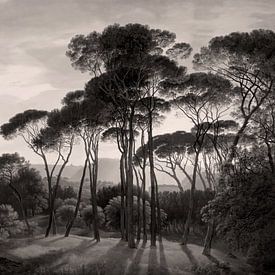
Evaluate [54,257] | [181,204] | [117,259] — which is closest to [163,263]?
[117,259]

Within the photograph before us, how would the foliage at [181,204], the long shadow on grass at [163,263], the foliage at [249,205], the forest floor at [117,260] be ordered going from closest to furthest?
the foliage at [249,205] → the forest floor at [117,260] → the long shadow on grass at [163,263] → the foliage at [181,204]


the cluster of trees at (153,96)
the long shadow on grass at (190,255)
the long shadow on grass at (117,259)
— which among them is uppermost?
the cluster of trees at (153,96)

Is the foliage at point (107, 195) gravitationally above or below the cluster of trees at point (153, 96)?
below

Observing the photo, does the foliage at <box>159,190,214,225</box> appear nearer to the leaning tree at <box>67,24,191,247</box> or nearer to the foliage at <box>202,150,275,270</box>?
the leaning tree at <box>67,24,191,247</box>

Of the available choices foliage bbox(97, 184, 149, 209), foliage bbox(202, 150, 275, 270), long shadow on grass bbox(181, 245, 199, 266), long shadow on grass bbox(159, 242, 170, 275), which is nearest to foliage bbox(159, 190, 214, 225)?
foliage bbox(97, 184, 149, 209)

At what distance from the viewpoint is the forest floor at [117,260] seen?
18898mm

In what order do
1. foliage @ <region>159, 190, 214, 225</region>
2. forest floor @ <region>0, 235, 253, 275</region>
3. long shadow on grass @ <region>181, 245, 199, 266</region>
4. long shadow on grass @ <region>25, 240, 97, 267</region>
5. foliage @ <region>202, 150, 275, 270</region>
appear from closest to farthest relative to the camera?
foliage @ <region>202, 150, 275, 270</region>, forest floor @ <region>0, 235, 253, 275</region>, long shadow on grass @ <region>25, 240, 97, 267</region>, long shadow on grass @ <region>181, 245, 199, 266</region>, foliage @ <region>159, 190, 214, 225</region>

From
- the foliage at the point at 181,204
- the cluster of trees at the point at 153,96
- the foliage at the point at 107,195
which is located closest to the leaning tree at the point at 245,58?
the cluster of trees at the point at 153,96

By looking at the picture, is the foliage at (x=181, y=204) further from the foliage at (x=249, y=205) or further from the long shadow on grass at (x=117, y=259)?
the foliage at (x=249, y=205)

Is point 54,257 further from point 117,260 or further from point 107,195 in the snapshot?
point 107,195

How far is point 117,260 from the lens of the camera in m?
21.5

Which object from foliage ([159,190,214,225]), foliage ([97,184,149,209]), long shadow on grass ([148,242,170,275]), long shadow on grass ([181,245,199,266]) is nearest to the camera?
long shadow on grass ([148,242,170,275])

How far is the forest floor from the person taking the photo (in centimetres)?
1890

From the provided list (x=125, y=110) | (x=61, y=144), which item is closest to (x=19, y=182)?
(x=61, y=144)
